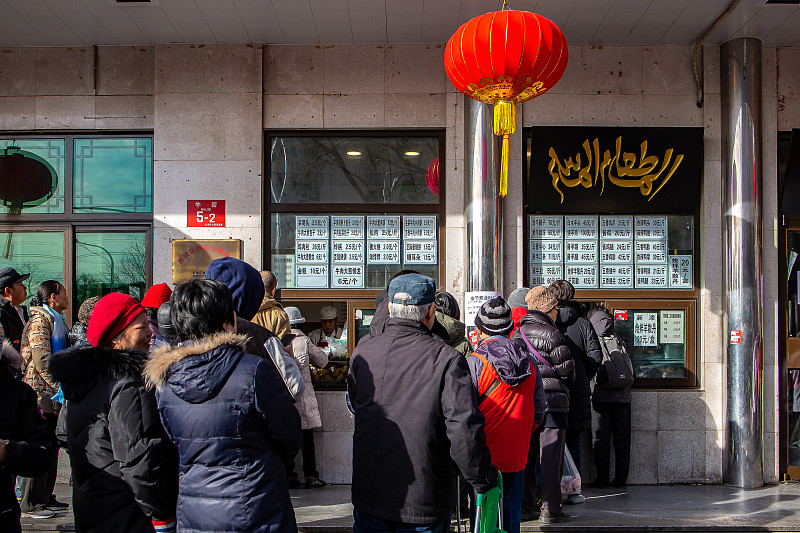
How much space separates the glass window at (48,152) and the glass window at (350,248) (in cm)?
232

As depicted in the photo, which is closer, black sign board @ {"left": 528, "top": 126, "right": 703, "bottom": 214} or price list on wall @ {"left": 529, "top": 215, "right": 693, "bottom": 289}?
black sign board @ {"left": 528, "top": 126, "right": 703, "bottom": 214}

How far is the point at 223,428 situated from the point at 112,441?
51 cm

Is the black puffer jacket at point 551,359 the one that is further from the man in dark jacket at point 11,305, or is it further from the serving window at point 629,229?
the man in dark jacket at point 11,305

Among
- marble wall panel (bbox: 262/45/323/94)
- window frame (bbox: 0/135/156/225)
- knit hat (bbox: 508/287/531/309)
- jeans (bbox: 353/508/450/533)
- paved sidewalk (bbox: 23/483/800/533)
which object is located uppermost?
marble wall panel (bbox: 262/45/323/94)

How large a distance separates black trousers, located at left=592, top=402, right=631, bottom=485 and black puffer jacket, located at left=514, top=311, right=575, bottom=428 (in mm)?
1536

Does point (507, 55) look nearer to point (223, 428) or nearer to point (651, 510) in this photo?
point (223, 428)

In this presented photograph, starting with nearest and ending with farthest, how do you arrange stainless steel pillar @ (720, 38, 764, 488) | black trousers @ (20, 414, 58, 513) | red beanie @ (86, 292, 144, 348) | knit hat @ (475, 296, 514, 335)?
red beanie @ (86, 292, 144, 348) < knit hat @ (475, 296, 514, 335) < black trousers @ (20, 414, 58, 513) < stainless steel pillar @ (720, 38, 764, 488)

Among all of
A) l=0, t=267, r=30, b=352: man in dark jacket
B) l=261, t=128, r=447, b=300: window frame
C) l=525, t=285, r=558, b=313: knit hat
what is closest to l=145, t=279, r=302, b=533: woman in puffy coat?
l=525, t=285, r=558, b=313: knit hat

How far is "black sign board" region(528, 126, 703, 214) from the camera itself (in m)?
7.26

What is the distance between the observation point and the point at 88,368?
2.87 metres

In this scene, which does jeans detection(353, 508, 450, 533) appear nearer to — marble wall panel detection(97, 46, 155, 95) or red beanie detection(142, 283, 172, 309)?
red beanie detection(142, 283, 172, 309)

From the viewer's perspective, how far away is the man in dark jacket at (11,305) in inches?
231

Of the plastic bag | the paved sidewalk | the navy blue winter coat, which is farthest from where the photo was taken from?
the plastic bag

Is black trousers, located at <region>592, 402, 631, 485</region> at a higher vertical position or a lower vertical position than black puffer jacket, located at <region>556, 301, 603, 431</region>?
lower
